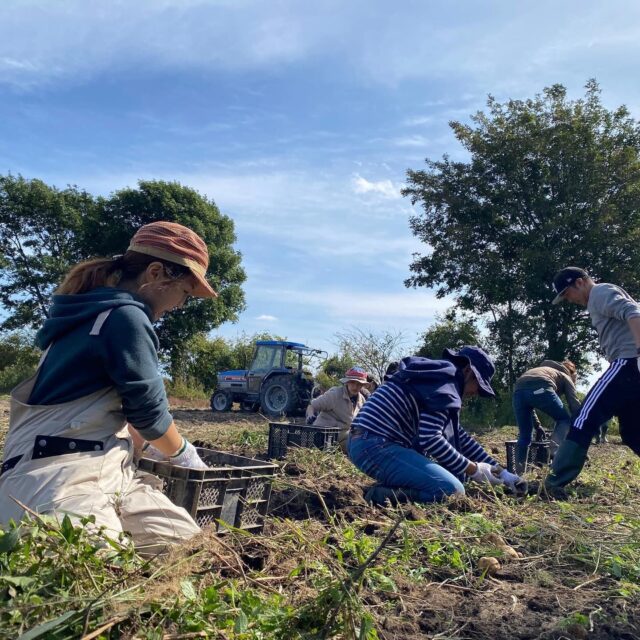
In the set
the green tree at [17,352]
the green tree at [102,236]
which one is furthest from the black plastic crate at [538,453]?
the green tree at [17,352]

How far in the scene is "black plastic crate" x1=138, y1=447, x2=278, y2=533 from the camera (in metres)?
2.73

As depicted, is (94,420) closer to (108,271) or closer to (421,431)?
(108,271)

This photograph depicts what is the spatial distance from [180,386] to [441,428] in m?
24.5

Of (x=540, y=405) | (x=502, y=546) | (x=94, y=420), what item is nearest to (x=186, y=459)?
(x=94, y=420)

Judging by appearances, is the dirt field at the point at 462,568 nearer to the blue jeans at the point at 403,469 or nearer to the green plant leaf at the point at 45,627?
the blue jeans at the point at 403,469

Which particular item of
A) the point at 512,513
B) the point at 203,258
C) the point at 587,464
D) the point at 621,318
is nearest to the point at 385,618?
the point at 203,258

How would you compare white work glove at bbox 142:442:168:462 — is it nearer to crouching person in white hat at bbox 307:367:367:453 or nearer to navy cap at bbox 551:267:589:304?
navy cap at bbox 551:267:589:304

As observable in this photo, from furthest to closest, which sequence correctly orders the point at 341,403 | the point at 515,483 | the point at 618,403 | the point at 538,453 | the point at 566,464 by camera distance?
the point at 341,403, the point at 538,453, the point at 566,464, the point at 618,403, the point at 515,483

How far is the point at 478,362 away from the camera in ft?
14.2

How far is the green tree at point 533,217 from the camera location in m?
17.8

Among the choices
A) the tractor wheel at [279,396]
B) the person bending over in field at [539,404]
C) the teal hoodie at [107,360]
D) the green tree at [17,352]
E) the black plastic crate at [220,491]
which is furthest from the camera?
the green tree at [17,352]

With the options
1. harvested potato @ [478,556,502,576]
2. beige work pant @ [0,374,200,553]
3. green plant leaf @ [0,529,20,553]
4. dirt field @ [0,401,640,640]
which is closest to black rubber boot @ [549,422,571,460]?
dirt field @ [0,401,640,640]

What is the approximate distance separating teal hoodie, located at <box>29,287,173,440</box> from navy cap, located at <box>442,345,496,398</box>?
7.97 ft

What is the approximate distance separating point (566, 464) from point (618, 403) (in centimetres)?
60
